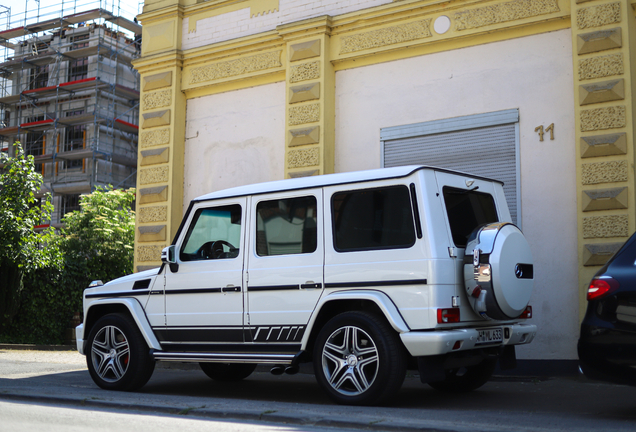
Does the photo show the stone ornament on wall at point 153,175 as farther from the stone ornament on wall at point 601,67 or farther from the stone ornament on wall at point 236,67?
the stone ornament on wall at point 601,67

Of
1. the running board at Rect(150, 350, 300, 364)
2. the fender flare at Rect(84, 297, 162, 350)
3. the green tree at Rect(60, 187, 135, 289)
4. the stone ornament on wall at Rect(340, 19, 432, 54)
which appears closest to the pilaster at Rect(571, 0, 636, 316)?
the stone ornament on wall at Rect(340, 19, 432, 54)

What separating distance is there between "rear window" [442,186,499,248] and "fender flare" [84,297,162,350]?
350 centimetres

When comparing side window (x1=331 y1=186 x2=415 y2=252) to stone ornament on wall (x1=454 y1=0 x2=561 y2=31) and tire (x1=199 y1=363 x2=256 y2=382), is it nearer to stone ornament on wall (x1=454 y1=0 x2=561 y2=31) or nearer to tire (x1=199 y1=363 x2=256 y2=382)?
tire (x1=199 y1=363 x2=256 y2=382)

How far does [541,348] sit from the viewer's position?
9.08 meters

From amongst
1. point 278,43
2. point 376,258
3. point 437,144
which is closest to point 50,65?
point 278,43

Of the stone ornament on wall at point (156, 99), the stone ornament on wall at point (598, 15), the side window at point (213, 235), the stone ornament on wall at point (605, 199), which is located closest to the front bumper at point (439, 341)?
the side window at point (213, 235)

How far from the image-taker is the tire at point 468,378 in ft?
25.1

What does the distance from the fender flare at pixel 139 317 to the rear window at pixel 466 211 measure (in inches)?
138

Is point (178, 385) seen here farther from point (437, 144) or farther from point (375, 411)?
point (437, 144)

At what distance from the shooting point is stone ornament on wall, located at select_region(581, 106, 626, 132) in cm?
881

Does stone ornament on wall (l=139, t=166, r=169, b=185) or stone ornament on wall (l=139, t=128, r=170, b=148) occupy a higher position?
stone ornament on wall (l=139, t=128, r=170, b=148)

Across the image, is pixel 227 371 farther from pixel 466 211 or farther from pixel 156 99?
pixel 156 99

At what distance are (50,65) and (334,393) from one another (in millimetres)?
42294

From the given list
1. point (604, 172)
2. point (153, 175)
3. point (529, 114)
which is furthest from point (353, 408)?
point (153, 175)
